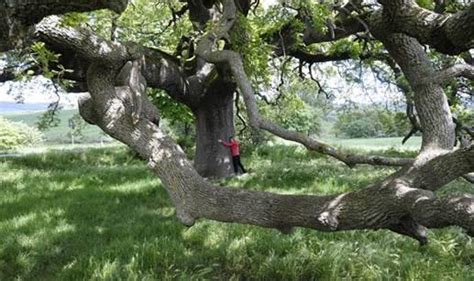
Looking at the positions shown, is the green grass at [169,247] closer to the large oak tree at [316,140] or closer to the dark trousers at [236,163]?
the large oak tree at [316,140]

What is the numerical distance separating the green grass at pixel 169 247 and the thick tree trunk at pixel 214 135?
309 centimetres

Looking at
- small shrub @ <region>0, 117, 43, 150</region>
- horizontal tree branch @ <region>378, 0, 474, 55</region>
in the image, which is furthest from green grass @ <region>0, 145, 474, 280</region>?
small shrub @ <region>0, 117, 43, 150</region>

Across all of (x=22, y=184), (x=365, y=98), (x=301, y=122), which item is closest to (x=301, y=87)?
(x=365, y=98)

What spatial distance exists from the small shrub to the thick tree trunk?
1016 inches

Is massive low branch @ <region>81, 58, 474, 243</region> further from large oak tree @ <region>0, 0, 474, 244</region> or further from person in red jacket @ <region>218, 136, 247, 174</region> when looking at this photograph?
person in red jacket @ <region>218, 136, 247, 174</region>

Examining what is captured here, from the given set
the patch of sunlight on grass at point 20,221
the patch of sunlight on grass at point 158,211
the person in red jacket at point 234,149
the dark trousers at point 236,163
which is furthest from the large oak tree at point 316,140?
the dark trousers at point 236,163

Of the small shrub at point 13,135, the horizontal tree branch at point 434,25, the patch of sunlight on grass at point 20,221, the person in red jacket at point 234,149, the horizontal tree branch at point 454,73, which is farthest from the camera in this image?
the small shrub at point 13,135

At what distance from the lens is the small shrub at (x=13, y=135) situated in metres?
37.7

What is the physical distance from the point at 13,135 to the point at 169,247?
36602mm

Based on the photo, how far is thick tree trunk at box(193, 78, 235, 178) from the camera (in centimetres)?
1373

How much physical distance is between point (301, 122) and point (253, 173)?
36.0 meters

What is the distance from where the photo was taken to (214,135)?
13.9 metres

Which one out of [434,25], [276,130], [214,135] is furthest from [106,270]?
[214,135]

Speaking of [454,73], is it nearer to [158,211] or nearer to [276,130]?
[276,130]
